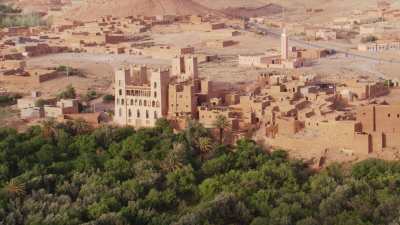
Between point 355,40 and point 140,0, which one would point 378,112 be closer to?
point 355,40

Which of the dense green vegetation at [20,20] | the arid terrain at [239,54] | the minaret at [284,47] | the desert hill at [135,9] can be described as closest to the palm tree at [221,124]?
the arid terrain at [239,54]

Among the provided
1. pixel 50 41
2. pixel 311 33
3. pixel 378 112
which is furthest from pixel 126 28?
pixel 378 112

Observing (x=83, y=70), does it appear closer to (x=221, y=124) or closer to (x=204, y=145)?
(x=221, y=124)

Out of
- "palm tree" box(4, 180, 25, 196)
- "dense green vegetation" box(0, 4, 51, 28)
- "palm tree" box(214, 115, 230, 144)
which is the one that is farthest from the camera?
"dense green vegetation" box(0, 4, 51, 28)

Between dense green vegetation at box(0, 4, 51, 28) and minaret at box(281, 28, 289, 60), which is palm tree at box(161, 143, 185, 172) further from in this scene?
dense green vegetation at box(0, 4, 51, 28)

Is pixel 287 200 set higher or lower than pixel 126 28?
lower

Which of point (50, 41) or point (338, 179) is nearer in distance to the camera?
point (338, 179)

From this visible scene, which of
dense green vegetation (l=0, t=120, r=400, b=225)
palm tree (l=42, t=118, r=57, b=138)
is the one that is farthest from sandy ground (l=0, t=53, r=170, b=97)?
dense green vegetation (l=0, t=120, r=400, b=225)
